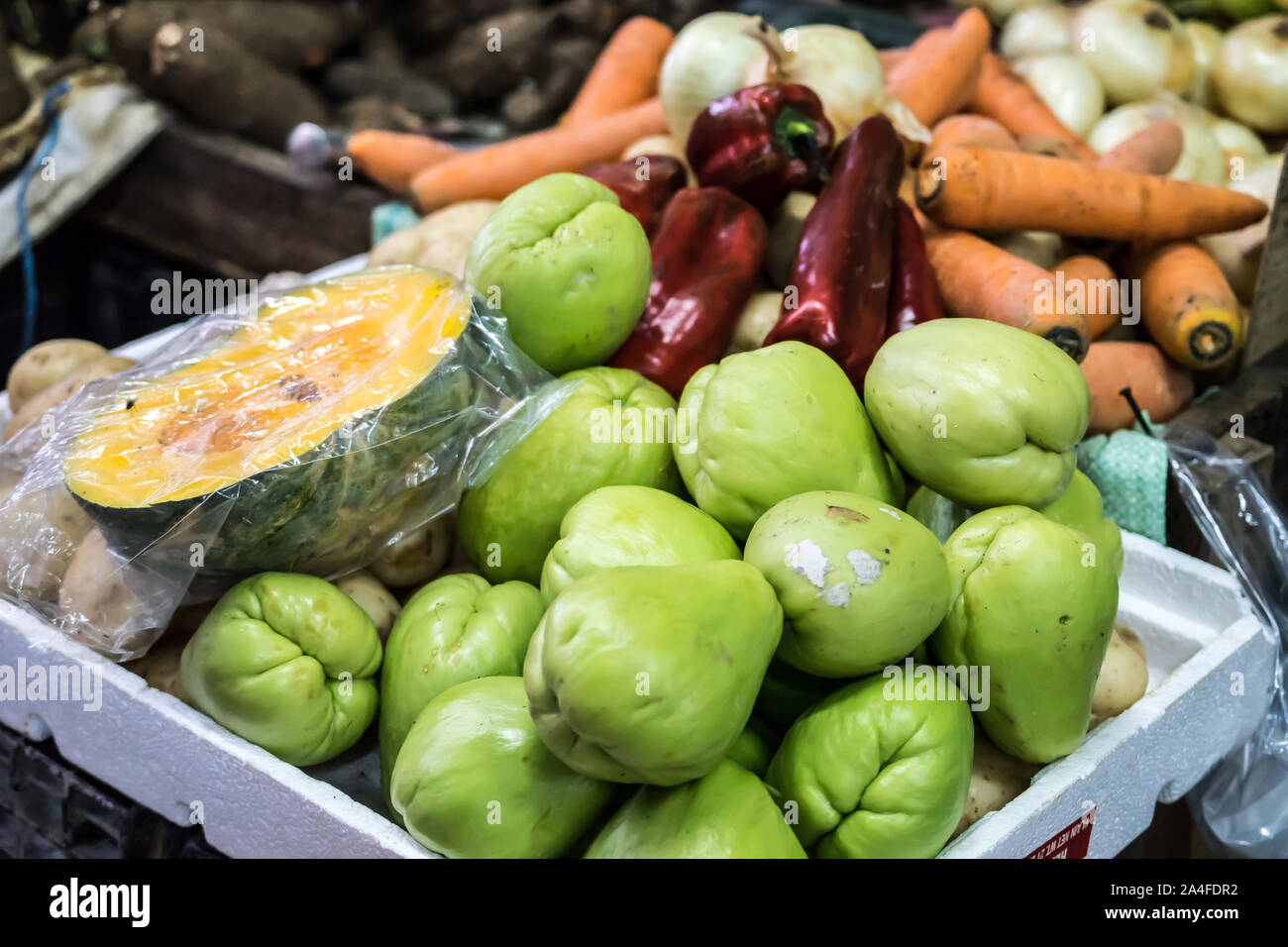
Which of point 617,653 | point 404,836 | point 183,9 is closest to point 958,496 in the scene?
point 617,653

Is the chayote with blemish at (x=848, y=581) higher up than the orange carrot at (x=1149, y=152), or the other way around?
the orange carrot at (x=1149, y=152)

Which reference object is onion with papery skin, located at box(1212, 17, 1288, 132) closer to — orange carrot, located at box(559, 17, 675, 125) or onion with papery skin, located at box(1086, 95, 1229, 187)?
onion with papery skin, located at box(1086, 95, 1229, 187)

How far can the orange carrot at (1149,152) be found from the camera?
1.79 meters

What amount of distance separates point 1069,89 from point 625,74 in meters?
0.93

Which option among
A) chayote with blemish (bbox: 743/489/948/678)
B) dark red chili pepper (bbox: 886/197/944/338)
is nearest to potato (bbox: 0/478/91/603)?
chayote with blemish (bbox: 743/489/948/678)

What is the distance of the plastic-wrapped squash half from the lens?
1031 millimetres

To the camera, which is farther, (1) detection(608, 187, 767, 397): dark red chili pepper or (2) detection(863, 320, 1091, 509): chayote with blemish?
(1) detection(608, 187, 767, 397): dark red chili pepper

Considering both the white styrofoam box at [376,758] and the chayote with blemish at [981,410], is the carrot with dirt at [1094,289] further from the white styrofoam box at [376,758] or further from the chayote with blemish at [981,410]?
the chayote with blemish at [981,410]

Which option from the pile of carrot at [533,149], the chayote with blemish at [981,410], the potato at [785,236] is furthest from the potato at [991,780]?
the pile of carrot at [533,149]

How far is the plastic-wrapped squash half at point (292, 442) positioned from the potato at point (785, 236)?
1.60 ft

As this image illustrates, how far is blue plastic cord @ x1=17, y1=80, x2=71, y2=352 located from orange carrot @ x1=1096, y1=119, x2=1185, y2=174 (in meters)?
2.47

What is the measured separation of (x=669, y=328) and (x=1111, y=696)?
63 centimetres

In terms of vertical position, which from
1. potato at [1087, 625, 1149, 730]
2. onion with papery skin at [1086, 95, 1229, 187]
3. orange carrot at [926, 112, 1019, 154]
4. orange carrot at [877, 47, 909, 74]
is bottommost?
potato at [1087, 625, 1149, 730]
